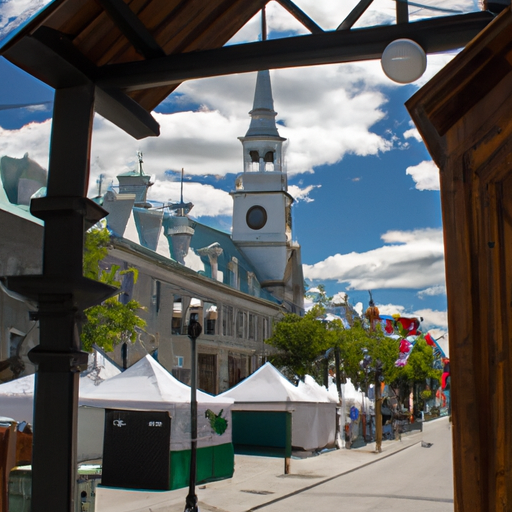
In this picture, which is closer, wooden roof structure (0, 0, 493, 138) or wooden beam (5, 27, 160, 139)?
wooden roof structure (0, 0, 493, 138)

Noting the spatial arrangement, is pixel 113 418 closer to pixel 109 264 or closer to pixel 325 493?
pixel 325 493

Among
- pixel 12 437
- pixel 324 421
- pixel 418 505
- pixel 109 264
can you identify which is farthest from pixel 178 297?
pixel 12 437

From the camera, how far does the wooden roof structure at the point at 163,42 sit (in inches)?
173

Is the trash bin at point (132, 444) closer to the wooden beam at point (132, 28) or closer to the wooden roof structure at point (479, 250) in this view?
the wooden beam at point (132, 28)

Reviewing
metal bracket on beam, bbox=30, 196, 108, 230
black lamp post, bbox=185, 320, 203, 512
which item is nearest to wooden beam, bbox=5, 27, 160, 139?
metal bracket on beam, bbox=30, 196, 108, 230

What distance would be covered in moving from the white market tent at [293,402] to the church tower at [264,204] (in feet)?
84.8

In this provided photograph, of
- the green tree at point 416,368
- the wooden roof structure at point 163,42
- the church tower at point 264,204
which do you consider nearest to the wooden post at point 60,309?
the wooden roof structure at point 163,42

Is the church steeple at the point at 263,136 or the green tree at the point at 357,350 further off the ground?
the church steeple at the point at 263,136

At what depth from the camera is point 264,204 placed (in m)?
55.8

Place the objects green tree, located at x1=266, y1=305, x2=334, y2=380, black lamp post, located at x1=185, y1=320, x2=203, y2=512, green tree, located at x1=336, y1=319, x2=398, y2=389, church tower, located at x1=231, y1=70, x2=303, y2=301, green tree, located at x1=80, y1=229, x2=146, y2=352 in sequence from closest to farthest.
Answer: black lamp post, located at x1=185, y1=320, x2=203, y2=512 → green tree, located at x1=80, y1=229, x2=146, y2=352 → green tree, located at x1=266, y1=305, x2=334, y2=380 → green tree, located at x1=336, y1=319, x2=398, y2=389 → church tower, located at x1=231, y1=70, x2=303, y2=301

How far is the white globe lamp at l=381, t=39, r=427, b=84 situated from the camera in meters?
4.09

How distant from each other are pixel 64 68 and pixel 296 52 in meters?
1.49

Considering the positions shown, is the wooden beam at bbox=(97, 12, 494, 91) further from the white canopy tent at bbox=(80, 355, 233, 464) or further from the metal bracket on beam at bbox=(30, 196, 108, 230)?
the white canopy tent at bbox=(80, 355, 233, 464)

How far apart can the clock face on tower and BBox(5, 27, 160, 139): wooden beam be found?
50.0m
